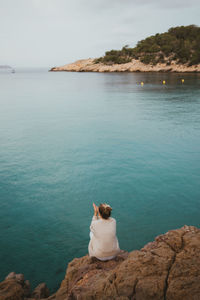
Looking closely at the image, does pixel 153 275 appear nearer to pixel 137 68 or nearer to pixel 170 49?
pixel 170 49

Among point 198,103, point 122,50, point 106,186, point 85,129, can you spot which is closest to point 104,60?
point 122,50

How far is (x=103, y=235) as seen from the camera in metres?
5.00

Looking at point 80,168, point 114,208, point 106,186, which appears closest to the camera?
point 114,208

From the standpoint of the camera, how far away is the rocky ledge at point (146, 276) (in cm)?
370

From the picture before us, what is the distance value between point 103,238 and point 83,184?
7.27 m

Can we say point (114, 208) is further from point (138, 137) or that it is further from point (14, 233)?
point (138, 137)

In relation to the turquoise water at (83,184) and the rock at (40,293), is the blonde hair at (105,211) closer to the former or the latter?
the rock at (40,293)

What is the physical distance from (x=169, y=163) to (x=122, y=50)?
5647 inches

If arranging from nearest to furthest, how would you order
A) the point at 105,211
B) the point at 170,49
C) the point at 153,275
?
the point at 153,275, the point at 105,211, the point at 170,49

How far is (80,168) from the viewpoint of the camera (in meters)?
14.0

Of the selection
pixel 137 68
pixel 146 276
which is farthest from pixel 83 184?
pixel 137 68


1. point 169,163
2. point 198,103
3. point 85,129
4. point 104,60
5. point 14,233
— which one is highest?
point 104,60

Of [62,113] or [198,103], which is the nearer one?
[62,113]

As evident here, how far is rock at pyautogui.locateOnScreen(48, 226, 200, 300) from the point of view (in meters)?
3.69
